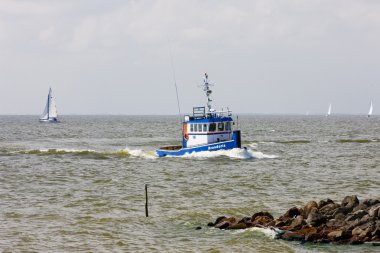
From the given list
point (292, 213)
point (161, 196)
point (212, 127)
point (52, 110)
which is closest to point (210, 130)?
point (212, 127)

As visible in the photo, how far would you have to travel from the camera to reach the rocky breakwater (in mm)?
17875

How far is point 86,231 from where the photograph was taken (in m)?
20.5

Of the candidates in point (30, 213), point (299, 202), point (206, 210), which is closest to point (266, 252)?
point (206, 210)

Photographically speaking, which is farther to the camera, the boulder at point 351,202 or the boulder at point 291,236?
the boulder at point 351,202

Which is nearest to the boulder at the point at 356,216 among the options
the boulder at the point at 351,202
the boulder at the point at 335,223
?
the boulder at the point at 335,223

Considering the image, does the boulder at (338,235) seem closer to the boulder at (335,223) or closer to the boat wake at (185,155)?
the boulder at (335,223)

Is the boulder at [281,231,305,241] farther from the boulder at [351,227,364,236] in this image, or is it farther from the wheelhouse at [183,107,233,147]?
the wheelhouse at [183,107,233,147]

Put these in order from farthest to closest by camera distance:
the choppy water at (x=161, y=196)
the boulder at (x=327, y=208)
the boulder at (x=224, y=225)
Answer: the boulder at (x=327, y=208), the boulder at (x=224, y=225), the choppy water at (x=161, y=196)

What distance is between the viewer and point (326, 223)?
1928 centimetres

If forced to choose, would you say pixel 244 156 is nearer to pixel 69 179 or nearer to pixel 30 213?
pixel 69 179

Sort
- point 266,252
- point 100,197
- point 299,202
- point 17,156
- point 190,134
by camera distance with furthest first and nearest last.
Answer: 1. point 17,156
2. point 190,134
3. point 100,197
4. point 299,202
5. point 266,252

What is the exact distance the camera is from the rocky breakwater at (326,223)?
17.9 m

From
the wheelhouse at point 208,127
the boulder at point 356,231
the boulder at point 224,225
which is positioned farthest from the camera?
the wheelhouse at point 208,127

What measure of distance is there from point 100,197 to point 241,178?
38.5 ft
